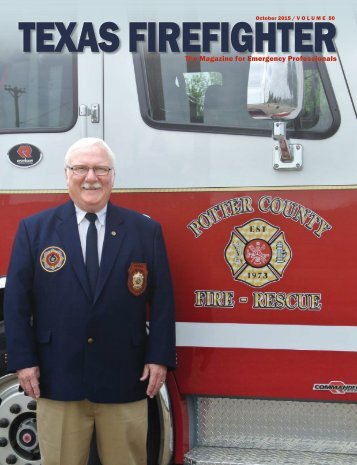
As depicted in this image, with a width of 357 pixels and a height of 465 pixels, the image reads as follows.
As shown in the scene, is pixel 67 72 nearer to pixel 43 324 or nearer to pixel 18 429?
pixel 43 324

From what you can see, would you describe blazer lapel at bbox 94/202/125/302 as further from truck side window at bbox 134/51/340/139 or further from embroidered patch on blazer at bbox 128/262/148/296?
truck side window at bbox 134/51/340/139

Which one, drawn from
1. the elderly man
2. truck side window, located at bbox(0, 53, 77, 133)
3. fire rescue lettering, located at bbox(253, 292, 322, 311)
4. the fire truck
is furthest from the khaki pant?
truck side window, located at bbox(0, 53, 77, 133)

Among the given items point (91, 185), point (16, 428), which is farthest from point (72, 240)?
point (16, 428)

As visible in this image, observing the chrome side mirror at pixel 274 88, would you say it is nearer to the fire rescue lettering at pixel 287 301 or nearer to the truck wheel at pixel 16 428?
the fire rescue lettering at pixel 287 301

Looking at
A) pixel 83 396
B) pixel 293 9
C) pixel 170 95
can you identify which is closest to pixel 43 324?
pixel 83 396

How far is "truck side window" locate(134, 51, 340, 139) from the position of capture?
301cm

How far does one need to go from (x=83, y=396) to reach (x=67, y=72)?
157cm

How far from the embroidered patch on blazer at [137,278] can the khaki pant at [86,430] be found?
50 centimetres

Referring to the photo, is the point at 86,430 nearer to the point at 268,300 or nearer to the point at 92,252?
the point at 92,252

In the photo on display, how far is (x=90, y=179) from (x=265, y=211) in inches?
33.6

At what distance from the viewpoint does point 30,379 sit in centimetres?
266

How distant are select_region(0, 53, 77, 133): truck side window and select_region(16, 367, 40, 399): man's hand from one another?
1197 millimetres

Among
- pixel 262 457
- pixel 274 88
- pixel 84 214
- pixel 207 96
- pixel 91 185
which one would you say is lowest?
pixel 262 457

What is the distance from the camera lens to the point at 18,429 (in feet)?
10.6
